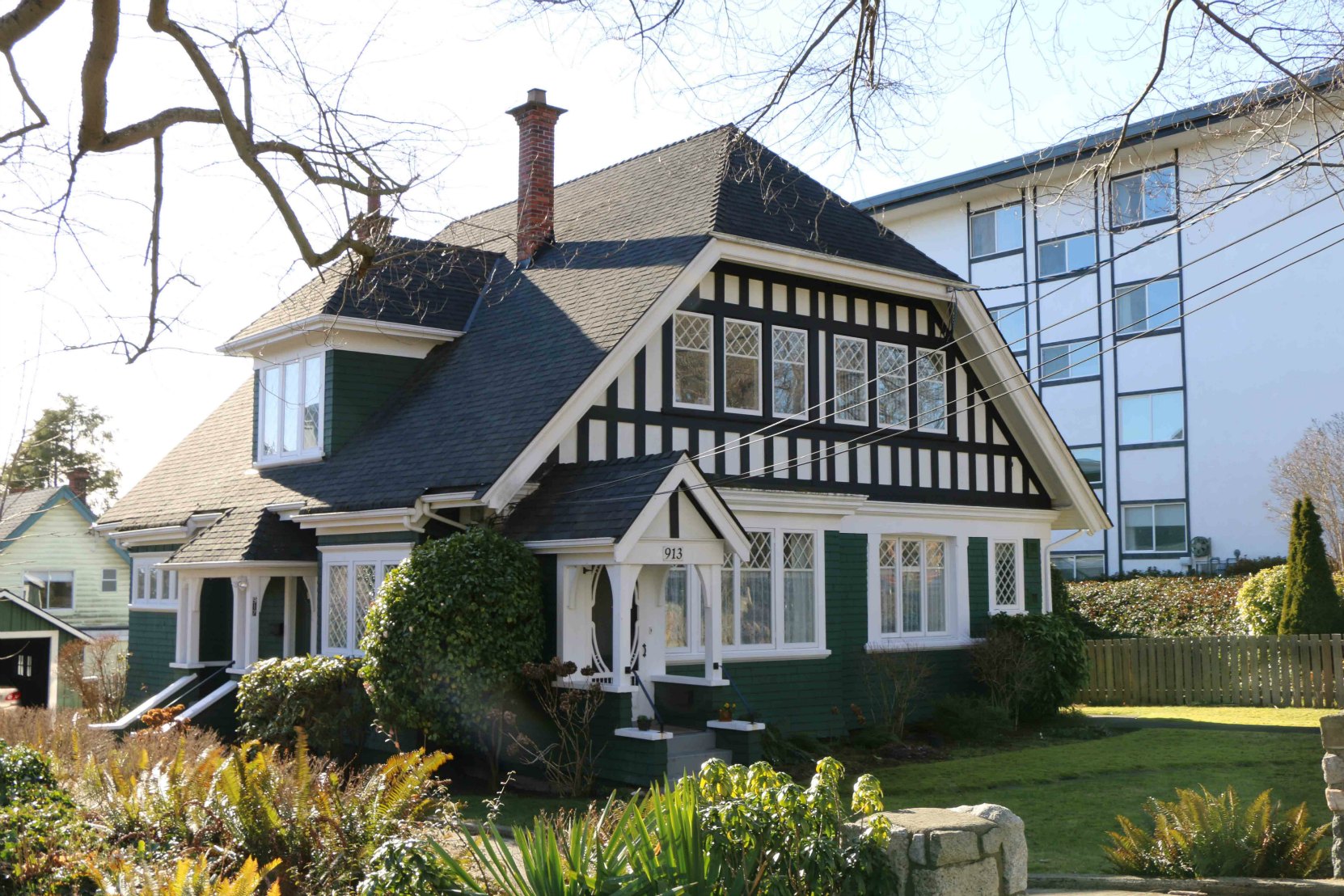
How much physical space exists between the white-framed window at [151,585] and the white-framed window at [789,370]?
11240 mm

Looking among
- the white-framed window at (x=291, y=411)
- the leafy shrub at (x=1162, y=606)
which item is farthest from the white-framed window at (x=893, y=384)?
the leafy shrub at (x=1162, y=606)

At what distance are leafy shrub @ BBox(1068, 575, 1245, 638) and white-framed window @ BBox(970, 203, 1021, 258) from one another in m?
12.8

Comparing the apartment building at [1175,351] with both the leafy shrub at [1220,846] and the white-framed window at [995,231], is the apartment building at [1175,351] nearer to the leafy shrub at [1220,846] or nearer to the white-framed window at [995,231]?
the white-framed window at [995,231]

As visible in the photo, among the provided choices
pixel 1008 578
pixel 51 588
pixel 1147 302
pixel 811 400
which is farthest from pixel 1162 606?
pixel 51 588

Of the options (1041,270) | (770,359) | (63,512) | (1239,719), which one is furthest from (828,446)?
(63,512)

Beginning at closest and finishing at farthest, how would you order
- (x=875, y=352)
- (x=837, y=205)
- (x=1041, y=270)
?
1. (x=875, y=352)
2. (x=837, y=205)
3. (x=1041, y=270)

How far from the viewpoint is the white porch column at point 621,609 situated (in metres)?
14.2

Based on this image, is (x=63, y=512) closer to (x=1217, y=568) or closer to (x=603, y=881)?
(x=1217, y=568)

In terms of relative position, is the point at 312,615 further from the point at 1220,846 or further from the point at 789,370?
the point at 1220,846

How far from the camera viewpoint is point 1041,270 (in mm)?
38656

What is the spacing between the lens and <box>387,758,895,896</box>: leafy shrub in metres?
6.80

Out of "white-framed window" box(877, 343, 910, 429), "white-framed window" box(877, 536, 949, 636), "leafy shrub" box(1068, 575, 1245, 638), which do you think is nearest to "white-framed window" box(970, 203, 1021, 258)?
"leafy shrub" box(1068, 575, 1245, 638)

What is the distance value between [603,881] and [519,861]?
3259 mm

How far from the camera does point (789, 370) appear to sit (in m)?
18.6
